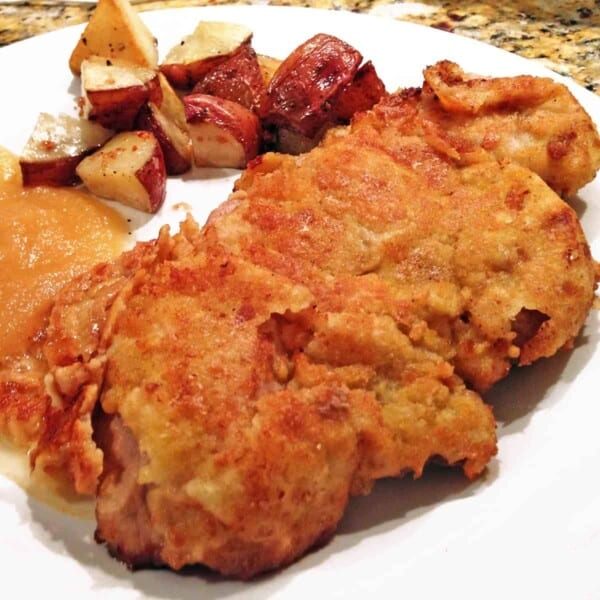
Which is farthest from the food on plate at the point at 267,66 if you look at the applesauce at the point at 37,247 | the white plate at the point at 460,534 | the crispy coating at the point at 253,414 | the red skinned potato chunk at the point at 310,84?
the white plate at the point at 460,534

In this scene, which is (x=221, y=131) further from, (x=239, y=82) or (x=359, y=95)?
(x=359, y=95)

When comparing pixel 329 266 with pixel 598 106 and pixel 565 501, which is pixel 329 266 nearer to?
pixel 565 501

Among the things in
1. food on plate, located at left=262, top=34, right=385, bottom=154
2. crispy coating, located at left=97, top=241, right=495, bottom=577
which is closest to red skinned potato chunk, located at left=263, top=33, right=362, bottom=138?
food on plate, located at left=262, top=34, right=385, bottom=154

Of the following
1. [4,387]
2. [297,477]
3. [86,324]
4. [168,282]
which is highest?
[168,282]

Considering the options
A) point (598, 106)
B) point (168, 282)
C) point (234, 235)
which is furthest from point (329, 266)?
point (598, 106)

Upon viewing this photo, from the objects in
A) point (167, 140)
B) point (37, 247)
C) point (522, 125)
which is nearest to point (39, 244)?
point (37, 247)

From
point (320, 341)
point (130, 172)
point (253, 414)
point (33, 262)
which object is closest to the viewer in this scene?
point (253, 414)
